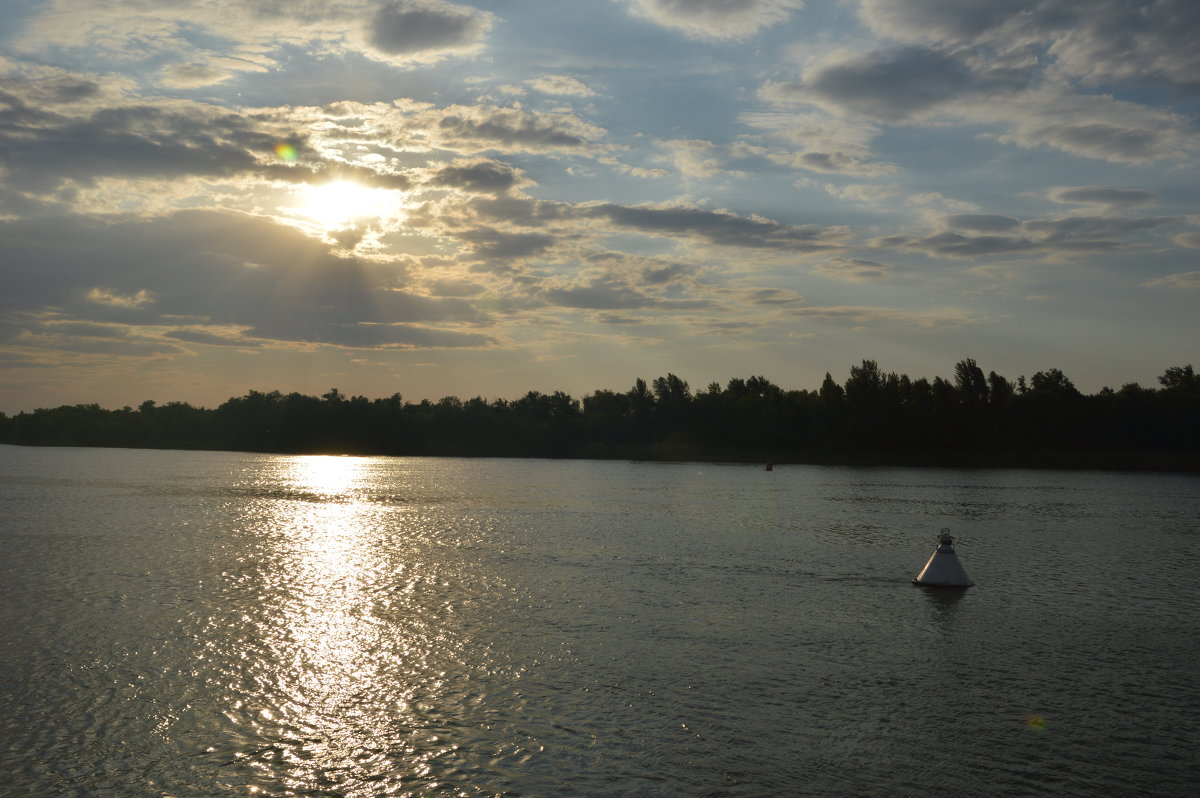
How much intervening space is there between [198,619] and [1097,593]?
82.0 ft

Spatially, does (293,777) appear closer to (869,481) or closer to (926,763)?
(926,763)

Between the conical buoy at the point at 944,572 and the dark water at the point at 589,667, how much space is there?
0.57 metres

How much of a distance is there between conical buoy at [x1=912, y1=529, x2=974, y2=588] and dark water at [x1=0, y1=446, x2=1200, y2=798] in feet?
1.88

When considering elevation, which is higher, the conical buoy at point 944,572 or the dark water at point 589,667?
the conical buoy at point 944,572

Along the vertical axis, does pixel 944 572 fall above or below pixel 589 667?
above

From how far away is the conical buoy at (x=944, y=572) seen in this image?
2877cm

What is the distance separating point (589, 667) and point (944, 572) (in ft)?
51.3

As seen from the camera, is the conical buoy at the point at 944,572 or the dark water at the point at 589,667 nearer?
the dark water at the point at 589,667

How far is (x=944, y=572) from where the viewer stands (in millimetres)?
28969

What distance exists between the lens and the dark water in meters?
12.1

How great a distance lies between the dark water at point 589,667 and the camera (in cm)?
1213

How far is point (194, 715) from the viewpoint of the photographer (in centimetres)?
1438

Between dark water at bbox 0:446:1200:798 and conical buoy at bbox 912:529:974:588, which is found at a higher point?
conical buoy at bbox 912:529:974:588

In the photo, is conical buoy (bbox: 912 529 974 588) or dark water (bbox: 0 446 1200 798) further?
conical buoy (bbox: 912 529 974 588)
